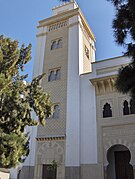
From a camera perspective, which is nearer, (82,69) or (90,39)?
(82,69)

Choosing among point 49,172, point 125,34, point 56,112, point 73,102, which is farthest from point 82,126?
point 125,34

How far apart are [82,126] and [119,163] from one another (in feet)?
10.1

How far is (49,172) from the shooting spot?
13.6m

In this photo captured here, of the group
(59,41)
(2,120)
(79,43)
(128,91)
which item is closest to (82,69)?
(79,43)

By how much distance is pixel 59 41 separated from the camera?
1778 cm

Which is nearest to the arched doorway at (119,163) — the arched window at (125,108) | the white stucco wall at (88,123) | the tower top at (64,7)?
the white stucco wall at (88,123)

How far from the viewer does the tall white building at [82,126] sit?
41.4 feet

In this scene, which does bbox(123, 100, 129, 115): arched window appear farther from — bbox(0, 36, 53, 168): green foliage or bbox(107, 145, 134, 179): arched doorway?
bbox(0, 36, 53, 168): green foliage

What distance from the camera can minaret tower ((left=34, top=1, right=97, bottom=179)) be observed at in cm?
1327

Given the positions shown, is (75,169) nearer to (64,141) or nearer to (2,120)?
(64,141)

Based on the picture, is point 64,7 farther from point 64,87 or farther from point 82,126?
point 82,126

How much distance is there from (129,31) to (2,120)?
5.67m

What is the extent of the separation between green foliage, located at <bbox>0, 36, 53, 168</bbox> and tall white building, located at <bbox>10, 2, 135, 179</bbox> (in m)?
4.25

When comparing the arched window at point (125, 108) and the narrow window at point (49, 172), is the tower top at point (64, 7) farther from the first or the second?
the narrow window at point (49, 172)
